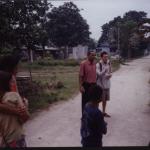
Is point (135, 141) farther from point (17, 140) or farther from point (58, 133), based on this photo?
point (17, 140)

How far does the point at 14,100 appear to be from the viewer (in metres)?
2.98

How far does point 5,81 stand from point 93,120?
78 cm

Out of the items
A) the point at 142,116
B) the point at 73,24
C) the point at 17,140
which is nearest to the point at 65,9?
the point at 73,24

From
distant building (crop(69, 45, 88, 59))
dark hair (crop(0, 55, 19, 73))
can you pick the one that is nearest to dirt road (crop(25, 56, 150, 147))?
distant building (crop(69, 45, 88, 59))

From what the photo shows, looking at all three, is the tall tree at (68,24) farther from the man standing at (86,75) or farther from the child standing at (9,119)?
the child standing at (9,119)

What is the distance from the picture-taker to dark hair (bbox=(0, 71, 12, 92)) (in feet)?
9.70

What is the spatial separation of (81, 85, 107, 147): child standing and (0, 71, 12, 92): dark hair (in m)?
0.68

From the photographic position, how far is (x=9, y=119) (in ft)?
9.91

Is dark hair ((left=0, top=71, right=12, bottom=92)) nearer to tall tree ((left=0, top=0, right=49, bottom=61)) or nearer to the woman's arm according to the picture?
the woman's arm

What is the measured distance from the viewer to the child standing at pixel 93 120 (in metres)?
3.33

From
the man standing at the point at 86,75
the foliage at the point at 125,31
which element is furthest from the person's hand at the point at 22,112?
the man standing at the point at 86,75

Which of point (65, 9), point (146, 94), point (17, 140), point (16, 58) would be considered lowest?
point (146, 94)

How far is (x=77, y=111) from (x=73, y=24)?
88.6 inches

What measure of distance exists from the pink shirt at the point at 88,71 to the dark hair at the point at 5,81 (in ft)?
10.6
